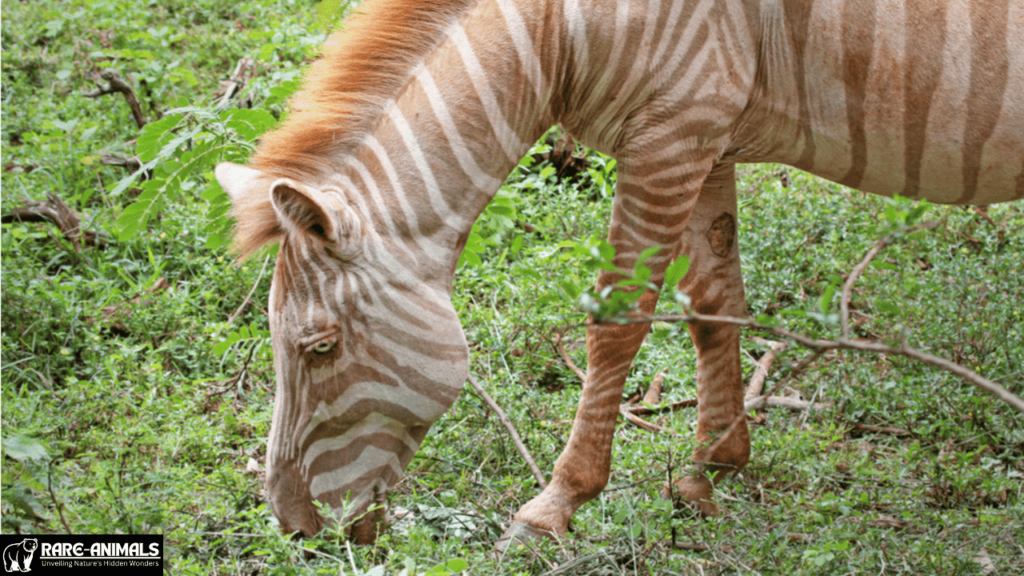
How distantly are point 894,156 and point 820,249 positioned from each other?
2.16 meters

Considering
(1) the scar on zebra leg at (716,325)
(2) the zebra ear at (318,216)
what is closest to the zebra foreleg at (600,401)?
(1) the scar on zebra leg at (716,325)

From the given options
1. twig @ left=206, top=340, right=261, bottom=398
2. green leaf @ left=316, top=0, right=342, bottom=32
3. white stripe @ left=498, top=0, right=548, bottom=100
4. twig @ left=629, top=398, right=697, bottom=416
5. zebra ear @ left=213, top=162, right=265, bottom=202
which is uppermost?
white stripe @ left=498, top=0, right=548, bottom=100

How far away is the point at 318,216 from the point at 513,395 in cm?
179

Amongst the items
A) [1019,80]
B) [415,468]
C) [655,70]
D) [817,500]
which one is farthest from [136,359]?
[1019,80]

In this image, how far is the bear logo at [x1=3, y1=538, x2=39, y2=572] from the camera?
259cm

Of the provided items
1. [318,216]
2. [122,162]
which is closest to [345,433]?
[318,216]

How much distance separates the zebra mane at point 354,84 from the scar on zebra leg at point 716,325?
1463 millimetres

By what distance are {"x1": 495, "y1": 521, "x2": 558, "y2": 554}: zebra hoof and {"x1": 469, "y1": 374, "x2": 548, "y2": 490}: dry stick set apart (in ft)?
0.82

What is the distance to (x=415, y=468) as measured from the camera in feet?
11.9

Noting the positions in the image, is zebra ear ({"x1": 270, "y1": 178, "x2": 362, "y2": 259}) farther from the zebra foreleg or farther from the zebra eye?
the zebra foreleg

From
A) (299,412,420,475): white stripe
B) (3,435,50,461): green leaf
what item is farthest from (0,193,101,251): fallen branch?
(299,412,420,475): white stripe

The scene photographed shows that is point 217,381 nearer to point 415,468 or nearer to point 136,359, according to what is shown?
point 136,359

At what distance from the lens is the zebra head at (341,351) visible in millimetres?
2572

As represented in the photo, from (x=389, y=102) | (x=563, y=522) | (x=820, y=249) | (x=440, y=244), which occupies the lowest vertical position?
(x=563, y=522)
